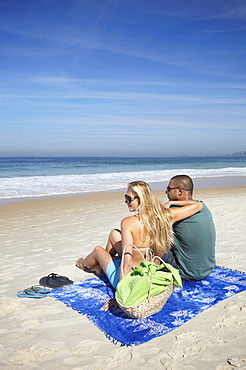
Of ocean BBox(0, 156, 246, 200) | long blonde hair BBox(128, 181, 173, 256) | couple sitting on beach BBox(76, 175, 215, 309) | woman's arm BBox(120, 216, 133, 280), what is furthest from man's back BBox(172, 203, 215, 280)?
ocean BBox(0, 156, 246, 200)

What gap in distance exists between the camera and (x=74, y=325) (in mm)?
→ 3205

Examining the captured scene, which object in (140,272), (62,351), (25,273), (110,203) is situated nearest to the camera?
(62,351)

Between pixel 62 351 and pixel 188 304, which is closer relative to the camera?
pixel 62 351

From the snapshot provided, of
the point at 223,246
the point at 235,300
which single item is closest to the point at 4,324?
the point at 235,300

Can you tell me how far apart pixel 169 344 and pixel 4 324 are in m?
1.61

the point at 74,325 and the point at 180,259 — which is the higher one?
the point at 180,259

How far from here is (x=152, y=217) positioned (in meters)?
3.45

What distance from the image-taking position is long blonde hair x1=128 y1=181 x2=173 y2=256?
344 centimetres

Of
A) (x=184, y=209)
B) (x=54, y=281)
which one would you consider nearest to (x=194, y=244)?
(x=184, y=209)

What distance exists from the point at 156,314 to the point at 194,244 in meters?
0.91

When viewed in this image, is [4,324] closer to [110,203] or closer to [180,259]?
[180,259]

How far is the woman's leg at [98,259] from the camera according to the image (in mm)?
4040

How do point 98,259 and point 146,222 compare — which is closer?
point 146,222

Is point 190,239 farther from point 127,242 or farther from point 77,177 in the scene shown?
point 77,177
